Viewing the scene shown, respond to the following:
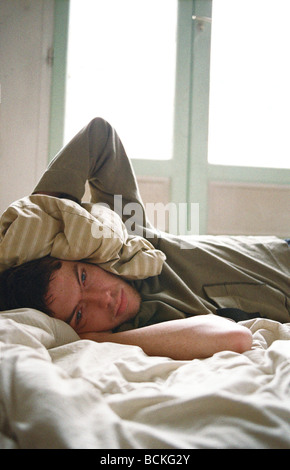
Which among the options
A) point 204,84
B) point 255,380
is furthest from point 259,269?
point 204,84

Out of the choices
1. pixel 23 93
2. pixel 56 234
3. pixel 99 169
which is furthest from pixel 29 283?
pixel 23 93

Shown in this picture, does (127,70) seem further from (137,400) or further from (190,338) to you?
(137,400)

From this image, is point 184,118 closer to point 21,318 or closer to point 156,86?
point 156,86

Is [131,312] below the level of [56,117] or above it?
below

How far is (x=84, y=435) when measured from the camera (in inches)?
13.2

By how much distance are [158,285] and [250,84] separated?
1877mm

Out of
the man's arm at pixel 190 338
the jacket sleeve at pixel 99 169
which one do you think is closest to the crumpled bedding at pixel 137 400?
the man's arm at pixel 190 338

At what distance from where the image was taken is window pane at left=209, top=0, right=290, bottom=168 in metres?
2.22

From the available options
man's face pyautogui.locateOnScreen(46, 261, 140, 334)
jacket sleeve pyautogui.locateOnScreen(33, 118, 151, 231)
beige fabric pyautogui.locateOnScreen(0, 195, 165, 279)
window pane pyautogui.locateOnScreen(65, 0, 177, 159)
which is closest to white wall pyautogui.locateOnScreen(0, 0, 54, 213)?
window pane pyautogui.locateOnScreen(65, 0, 177, 159)

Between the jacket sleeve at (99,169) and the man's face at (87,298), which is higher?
the jacket sleeve at (99,169)

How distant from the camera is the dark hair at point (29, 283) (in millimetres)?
754

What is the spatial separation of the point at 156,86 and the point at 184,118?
28cm

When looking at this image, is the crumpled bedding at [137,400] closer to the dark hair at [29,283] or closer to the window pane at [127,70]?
the dark hair at [29,283]

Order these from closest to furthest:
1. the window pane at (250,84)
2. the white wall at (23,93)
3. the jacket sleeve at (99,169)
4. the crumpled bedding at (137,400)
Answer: the crumpled bedding at (137,400)
the jacket sleeve at (99,169)
the white wall at (23,93)
the window pane at (250,84)
